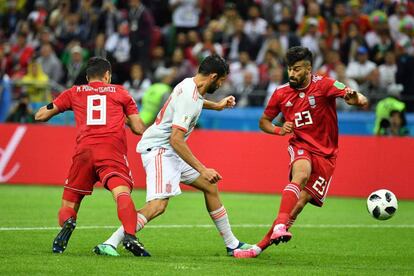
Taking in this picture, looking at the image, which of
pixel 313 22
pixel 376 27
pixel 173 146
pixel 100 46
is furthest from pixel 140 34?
pixel 173 146

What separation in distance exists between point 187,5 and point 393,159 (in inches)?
347

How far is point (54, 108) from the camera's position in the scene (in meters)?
10.6

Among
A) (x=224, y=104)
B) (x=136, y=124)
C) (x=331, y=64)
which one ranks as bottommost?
(x=331, y=64)

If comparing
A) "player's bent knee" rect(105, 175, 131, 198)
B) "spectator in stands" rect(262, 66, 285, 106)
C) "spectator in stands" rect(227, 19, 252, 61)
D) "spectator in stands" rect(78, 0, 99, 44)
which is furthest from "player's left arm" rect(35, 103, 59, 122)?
"spectator in stands" rect(78, 0, 99, 44)

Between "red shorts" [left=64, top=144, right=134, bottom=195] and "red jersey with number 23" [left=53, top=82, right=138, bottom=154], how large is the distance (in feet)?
0.27

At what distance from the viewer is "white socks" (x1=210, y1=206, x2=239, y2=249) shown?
1094 cm

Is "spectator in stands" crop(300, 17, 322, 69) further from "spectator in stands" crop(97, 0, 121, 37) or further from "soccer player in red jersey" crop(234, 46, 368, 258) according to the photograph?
"soccer player in red jersey" crop(234, 46, 368, 258)

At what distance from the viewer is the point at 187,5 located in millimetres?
25859

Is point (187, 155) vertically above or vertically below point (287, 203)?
above

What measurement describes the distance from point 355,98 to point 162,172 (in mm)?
2180

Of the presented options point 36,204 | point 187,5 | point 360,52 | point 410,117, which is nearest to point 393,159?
point 410,117

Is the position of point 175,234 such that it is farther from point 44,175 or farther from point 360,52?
point 360,52

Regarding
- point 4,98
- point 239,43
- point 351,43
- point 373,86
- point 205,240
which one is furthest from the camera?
point 239,43

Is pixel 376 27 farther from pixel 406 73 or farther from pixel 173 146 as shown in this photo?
pixel 173 146
